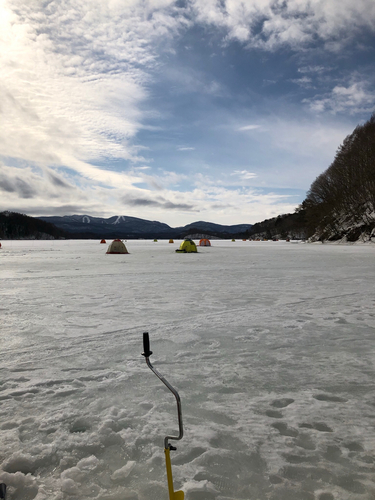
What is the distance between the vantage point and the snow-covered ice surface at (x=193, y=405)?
1479 millimetres

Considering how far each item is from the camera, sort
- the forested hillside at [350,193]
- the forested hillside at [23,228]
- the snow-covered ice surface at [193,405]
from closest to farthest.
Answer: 1. the snow-covered ice surface at [193,405]
2. the forested hillside at [350,193]
3. the forested hillside at [23,228]

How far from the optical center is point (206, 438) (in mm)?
1771

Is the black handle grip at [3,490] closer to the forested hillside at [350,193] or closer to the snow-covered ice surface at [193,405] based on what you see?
the snow-covered ice surface at [193,405]

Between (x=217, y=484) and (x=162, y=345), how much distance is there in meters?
1.89

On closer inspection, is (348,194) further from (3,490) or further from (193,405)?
(3,490)

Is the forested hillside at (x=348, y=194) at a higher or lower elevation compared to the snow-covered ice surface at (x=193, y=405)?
higher

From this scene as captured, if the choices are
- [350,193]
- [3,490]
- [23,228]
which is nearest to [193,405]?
[3,490]

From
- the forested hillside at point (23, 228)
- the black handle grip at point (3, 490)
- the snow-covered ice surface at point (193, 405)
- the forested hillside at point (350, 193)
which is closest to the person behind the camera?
the black handle grip at point (3, 490)

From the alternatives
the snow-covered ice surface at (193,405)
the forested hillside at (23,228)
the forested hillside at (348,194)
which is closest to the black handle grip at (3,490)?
the snow-covered ice surface at (193,405)

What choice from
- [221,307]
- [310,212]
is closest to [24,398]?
[221,307]

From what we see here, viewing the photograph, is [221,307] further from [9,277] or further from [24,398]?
A: [9,277]

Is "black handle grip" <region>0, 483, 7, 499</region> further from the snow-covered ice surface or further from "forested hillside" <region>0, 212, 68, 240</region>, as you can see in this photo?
"forested hillside" <region>0, 212, 68, 240</region>

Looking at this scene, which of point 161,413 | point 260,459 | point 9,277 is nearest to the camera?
point 260,459

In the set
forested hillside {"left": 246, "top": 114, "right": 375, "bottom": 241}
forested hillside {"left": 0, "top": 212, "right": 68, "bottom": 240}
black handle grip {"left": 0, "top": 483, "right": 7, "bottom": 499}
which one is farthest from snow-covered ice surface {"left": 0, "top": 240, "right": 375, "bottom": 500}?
forested hillside {"left": 0, "top": 212, "right": 68, "bottom": 240}
